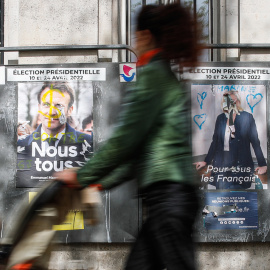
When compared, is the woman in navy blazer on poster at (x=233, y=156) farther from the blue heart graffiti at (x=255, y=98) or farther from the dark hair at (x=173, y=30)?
the dark hair at (x=173, y=30)

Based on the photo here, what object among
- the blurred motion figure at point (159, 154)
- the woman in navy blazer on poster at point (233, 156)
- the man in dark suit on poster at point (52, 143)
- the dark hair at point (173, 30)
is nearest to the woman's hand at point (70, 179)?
the blurred motion figure at point (159, 154)

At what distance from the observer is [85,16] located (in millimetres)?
6293

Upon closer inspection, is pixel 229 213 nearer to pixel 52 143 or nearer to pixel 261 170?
pixel 261 170

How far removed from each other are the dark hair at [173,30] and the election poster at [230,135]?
11.6 ft

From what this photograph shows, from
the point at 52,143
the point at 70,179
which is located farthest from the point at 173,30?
the point at 52,143

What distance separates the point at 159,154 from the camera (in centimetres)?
212

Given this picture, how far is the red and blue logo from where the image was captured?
19.4 feet

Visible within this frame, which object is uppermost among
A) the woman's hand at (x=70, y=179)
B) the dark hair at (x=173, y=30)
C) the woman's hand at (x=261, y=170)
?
the dark hair at (x=173, y=30)

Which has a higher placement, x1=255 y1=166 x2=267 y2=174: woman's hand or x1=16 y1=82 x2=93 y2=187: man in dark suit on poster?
x1=16 y1=82 x2=93 y2=187: man in dark suit on poster

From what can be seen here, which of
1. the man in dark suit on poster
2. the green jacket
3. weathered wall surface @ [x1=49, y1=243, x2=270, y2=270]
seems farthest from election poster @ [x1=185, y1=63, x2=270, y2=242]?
the green jacket

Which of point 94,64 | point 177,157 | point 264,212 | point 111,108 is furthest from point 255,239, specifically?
point 177,157

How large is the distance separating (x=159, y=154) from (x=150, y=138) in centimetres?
9

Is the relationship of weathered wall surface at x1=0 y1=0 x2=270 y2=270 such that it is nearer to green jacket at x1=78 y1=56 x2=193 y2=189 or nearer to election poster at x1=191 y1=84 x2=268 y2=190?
election poster at x1=191 y1=84 x2=268 y2=190

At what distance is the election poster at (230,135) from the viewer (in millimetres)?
5852
